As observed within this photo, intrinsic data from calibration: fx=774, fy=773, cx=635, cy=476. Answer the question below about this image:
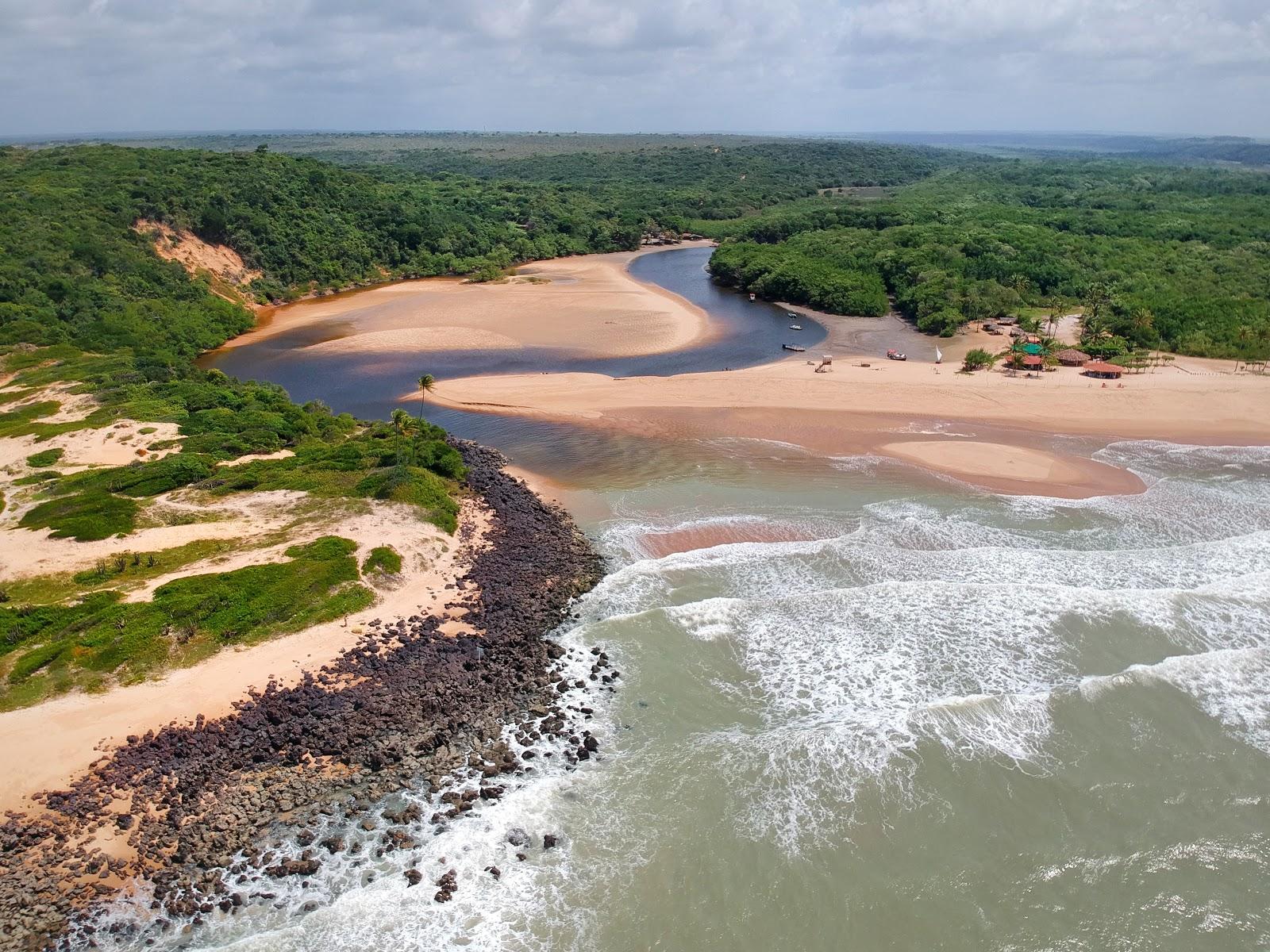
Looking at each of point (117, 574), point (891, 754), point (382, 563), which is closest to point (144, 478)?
point (117, 574)

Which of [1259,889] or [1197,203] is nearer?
[1259,889]

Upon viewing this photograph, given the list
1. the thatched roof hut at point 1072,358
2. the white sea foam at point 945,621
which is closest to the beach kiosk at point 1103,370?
the thatched roof hut at point 1072,358

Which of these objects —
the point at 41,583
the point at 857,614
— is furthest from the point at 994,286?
the point at 41,583

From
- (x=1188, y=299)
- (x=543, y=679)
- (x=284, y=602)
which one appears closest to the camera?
(x=543, y=679)

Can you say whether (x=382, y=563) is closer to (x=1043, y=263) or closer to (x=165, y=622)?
(x=165, y=622)

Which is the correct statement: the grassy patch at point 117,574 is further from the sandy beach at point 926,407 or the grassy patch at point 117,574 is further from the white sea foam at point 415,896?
the sandy beach at point 926,407

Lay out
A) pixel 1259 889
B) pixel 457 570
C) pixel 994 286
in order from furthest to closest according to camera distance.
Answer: pixel 994 286
pixel 457 570
pixel 1259 889

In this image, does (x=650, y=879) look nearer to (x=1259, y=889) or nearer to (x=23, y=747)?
(x=1259, y=889)
